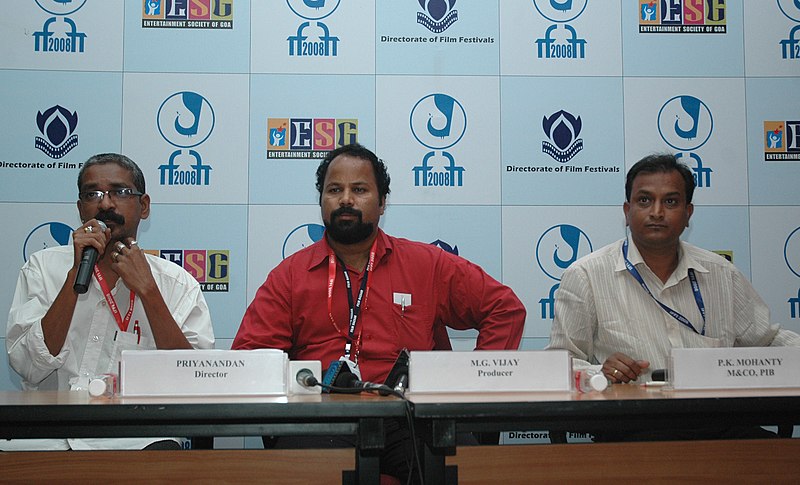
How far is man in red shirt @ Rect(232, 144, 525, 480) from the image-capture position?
9.18ft

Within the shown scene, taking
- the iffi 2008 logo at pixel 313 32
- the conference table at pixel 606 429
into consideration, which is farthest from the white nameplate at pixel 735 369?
the iffi 2008 logo at pixel 313 32

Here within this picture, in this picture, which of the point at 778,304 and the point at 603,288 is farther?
the point at 778,304

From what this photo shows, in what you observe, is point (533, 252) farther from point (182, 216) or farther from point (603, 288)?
point (182, 216)

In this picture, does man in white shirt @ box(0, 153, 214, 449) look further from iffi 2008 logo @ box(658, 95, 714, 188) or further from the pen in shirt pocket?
iffi 2008 logo @ box(658, 95, 714, 188)

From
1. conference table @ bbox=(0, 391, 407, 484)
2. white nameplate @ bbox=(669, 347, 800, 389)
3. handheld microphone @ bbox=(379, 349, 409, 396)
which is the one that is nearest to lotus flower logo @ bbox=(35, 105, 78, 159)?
conference table @ bbox=(0, 391, 407, 484)

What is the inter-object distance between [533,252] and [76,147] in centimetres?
212

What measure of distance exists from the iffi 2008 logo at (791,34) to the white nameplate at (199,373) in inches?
123

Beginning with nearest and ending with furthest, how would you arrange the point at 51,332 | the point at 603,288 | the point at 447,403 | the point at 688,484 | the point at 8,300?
the point at 447,403 < the point at 688,484 < the point at 51,332 < the point at 603,288 < the point at 8,300

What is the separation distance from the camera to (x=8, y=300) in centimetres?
353

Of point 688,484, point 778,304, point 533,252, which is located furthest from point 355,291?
point 778,304

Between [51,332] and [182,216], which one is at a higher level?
[182,216]

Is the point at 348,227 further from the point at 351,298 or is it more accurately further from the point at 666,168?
the point at 666,168

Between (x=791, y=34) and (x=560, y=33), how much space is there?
3.64 ft

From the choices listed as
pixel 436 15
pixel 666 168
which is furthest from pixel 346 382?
pixel 436 15
